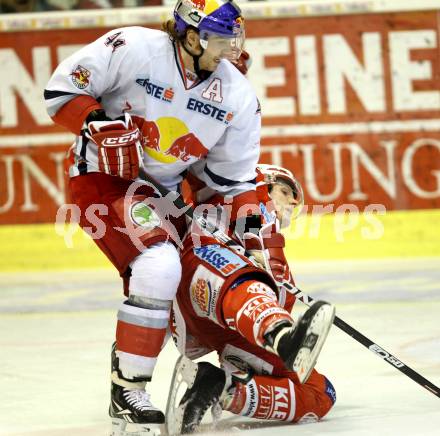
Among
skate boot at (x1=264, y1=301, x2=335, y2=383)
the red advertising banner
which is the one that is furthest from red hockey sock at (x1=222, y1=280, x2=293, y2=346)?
the red advertising banner

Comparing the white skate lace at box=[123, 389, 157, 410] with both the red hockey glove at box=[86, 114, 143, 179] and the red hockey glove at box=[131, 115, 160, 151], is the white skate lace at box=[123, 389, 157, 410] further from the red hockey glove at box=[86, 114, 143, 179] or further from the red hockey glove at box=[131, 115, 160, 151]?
the red hockey glove at box=[131, 115, 160, 151]

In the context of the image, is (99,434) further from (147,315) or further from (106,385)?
(106,385)

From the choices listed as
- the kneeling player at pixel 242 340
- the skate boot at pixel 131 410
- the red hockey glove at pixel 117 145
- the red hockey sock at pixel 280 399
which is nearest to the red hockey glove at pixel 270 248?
the kneeling player at pixel 242 340

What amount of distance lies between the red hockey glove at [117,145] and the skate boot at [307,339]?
1.95ft

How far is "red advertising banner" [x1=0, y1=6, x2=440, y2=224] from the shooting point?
6230 millimetres

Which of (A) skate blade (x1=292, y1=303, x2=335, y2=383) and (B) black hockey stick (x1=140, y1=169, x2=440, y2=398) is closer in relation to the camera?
(A) skate blade (x1=292, y1=303, x2=335, y2=383)

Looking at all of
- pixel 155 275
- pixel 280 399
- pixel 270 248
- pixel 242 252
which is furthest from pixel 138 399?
pixel 270 248

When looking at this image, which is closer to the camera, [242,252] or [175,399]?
[175,399]

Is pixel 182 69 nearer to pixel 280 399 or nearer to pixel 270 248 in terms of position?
pixel 270 248

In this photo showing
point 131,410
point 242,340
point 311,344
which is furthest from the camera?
point 242,340

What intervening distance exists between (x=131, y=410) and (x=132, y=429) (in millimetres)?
52

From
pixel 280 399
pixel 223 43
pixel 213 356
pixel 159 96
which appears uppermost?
pixel 223 43

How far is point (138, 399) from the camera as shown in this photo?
2678 millimetres

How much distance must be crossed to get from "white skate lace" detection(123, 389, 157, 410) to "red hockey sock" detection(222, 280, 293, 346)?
0.26 metres
